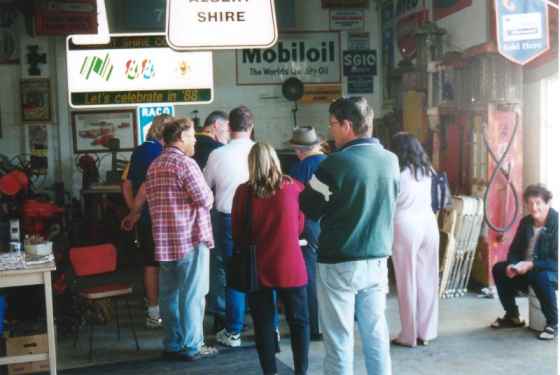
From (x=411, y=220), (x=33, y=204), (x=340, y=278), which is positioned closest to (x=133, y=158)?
(x=33, y=204)

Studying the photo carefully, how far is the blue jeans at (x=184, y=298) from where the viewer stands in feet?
16.6

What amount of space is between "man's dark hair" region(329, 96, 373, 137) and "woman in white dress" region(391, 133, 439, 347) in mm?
1680

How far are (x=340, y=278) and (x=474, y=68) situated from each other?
4232 millimetres

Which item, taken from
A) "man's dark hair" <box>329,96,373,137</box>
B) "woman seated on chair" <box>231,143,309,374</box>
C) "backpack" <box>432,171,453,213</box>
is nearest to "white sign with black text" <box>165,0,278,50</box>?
"woman seated on chair" <box>231,143,309,374</box>

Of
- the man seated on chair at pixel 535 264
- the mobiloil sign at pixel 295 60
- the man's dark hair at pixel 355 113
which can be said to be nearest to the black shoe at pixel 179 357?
the man's dark hair at pixel 355 113

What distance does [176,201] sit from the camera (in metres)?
4.97

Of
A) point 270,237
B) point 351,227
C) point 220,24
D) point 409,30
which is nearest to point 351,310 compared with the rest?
point 351,227

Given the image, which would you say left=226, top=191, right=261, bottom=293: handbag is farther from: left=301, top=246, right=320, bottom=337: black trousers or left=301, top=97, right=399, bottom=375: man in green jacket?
left=301, top=246, right=320, bottom=337: black trousers

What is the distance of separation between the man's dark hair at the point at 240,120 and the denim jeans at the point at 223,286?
0.65 m

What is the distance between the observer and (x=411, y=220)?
5363 mm

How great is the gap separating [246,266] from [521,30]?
304 cm

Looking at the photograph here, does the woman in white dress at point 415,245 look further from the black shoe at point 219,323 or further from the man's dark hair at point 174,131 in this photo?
the man's dark hair at point 174,131

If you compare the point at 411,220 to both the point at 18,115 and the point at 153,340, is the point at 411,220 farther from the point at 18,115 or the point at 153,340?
the point at 18,115

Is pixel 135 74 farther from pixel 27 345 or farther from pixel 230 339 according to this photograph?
pixel 27 345
